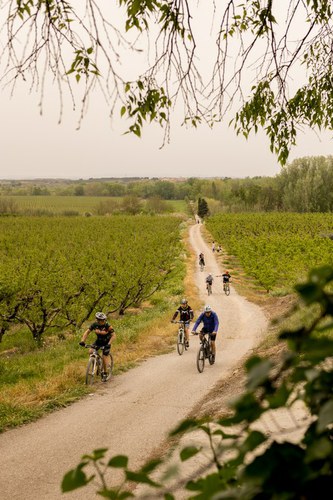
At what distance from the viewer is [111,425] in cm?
1018

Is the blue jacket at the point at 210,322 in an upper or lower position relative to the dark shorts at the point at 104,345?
upper

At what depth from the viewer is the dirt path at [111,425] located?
26.3ft

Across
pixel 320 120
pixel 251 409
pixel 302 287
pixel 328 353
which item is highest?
pixel 320 120

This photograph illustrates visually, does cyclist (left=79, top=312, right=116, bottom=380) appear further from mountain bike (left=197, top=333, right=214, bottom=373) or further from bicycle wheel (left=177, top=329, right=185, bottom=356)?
bicycle wheel (left=177, top=329, right=185, bottom=356)

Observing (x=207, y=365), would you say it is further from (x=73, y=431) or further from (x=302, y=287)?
(x=302, y=287)

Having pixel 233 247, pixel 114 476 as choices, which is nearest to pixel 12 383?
pixel 114 476

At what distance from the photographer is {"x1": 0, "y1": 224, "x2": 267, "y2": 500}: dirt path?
8.03 meters

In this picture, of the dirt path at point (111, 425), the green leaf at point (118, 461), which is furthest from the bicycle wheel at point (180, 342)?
the green leaf at point (118, 461)

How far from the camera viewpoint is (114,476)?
7707 mm

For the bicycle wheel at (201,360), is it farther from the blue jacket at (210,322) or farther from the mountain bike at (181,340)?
the mountain bike at (181,340)

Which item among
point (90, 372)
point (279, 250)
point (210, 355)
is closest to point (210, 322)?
point (210, 355)

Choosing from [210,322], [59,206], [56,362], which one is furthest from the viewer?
[59,206]

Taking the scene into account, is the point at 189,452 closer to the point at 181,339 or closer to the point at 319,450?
the point at 319,450

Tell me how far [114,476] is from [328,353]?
7910 mm
